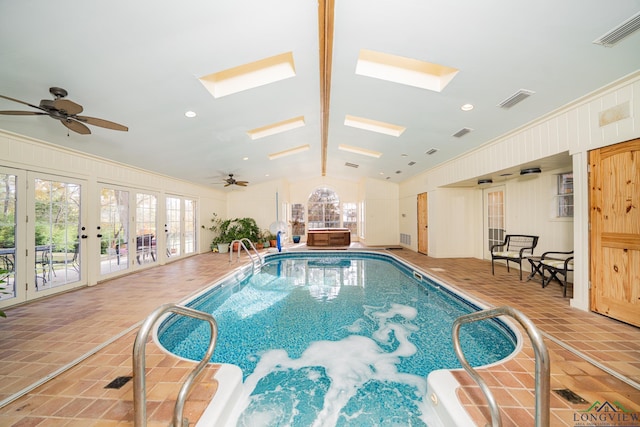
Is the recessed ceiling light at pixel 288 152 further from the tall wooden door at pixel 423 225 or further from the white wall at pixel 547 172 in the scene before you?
the tall wooden door at pixel 423 225

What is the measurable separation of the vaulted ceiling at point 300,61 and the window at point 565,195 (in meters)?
1.43

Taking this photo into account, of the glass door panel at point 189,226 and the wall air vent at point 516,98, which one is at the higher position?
the wall air vent at point 516,98

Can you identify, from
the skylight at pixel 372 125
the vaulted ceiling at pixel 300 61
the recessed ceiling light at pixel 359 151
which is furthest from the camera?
the recessed ceiling light at pixel 359 151

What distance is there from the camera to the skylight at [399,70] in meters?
3.43

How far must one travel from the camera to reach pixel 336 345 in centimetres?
280

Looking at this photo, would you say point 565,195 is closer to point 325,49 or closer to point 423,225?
point 423,225

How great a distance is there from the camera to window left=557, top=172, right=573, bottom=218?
14.2ft

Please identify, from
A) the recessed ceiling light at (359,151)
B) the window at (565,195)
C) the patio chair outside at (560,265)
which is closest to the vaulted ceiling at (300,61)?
the window at (565,195)

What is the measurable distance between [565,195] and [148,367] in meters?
6.28

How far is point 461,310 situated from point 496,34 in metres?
3.27

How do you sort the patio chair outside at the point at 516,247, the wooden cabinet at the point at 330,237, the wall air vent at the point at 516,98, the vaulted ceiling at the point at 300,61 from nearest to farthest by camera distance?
the vaulted ceiling at the point at 300,61 < the wall air vent at the point at 516,98 < the patio chair outside at the point at 516,247 < the wooden cabinet at the point at 330,237

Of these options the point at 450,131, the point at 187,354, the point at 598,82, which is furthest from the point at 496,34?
the point at 187,354

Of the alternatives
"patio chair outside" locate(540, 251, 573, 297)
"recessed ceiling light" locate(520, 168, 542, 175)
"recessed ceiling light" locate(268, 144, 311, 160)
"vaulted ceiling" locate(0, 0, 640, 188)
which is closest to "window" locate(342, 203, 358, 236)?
"recessed ceiling light" locate(268, 144, 311, 160)

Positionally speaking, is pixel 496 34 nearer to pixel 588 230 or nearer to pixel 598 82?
pixel 598 82
